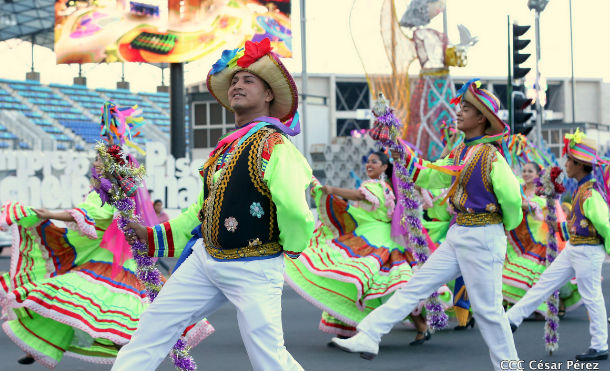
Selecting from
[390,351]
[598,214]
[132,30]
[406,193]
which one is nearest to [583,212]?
[598,214]

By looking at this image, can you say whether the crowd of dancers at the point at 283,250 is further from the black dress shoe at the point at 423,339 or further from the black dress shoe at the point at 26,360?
A: the black dress shoe at the point at 26,360

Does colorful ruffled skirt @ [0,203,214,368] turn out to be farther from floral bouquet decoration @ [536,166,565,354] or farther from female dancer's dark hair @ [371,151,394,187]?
floral bouquet decoration @ [536,166,565,354]

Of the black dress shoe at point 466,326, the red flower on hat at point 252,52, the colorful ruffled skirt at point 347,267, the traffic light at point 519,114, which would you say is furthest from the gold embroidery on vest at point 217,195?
the traffic light at point 519,114

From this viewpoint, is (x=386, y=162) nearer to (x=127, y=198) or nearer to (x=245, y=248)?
(x=127, y=198)

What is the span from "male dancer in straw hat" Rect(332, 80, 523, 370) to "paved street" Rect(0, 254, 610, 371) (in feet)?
2.99

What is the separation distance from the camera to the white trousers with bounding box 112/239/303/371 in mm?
3953

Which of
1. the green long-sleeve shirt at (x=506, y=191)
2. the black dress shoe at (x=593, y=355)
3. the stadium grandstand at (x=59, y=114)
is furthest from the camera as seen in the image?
the stadium grandstand at (x=59, y=114)

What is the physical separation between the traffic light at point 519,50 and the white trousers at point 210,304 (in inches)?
424

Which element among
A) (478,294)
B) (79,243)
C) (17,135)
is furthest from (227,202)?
(17,135)

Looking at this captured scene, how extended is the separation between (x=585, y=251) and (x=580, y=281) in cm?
26

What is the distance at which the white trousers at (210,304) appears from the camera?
395cm

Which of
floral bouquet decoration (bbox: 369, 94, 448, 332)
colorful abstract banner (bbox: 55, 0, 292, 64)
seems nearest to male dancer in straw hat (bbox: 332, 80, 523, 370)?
floral bouquet decoration (bbox: 369, 94, 448, 332)

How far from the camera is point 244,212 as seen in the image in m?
4.07

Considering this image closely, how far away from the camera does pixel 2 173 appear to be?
23.1 meters
